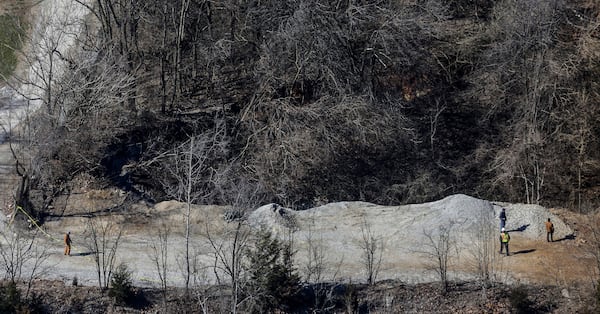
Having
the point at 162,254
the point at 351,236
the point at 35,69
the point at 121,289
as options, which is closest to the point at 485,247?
the point at 351,236

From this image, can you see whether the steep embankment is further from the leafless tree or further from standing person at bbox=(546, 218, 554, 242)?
standing person at bbox=(546, 218, 554, 242)

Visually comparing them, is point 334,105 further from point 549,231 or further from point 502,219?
point 549,231

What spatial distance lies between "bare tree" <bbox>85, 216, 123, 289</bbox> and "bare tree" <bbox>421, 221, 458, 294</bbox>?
10.4 metres

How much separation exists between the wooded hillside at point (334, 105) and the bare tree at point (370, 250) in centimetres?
488

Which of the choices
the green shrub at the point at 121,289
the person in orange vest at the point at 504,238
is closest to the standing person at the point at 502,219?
the person in orange vest at the point at 504,238

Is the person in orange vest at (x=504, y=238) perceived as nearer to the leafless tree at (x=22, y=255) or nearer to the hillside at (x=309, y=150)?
the hillside at (x=309, y=150)

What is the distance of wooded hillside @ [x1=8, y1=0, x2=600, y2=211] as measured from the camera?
38406mm

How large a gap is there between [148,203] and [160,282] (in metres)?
5.81

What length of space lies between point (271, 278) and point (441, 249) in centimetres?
628

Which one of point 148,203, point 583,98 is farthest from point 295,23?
point 583,98

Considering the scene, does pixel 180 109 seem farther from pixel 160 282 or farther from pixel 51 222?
pixel 160 282

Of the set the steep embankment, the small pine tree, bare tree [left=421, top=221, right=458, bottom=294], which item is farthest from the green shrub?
bare tree [left=421, top=221, right=458, bottom=294]

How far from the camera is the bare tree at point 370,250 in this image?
3073 centimetres

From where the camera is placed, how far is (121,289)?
95.6 ft
